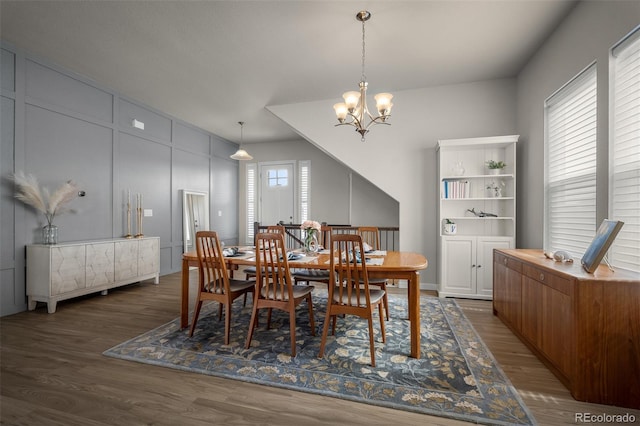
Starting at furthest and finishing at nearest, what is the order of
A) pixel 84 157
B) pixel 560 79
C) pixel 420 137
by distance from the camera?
pixel 420 137 < pixel 84 157 < pixel 560 79

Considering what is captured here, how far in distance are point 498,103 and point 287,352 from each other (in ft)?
14.5

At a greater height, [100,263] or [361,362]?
[100,263]

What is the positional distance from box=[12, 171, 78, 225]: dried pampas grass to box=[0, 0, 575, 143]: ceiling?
61.0 inches

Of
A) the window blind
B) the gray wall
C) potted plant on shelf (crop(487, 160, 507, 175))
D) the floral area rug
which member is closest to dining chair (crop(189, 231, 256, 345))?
the floral area rug

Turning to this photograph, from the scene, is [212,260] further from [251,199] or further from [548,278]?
[251,199]

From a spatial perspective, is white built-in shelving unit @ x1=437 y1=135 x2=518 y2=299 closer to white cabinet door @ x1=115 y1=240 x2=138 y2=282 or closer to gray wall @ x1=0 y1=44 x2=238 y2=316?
white cabinet door @ x1=115 y1=240 x2=138 y2=282

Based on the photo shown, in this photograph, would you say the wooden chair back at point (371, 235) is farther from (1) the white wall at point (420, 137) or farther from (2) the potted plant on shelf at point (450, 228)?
(2) the potted plant on shelf at point (450, 228)

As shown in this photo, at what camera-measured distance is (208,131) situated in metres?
6.48

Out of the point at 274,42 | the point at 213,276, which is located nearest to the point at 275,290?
the point at 213,276

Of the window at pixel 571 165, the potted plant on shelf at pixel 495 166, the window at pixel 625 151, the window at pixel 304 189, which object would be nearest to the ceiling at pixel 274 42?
the window at pixel 571 165

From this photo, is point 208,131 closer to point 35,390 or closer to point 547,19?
point 35,390

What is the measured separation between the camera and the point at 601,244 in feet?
6.14

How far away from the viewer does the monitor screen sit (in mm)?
1832

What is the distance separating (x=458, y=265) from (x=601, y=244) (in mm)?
2104
